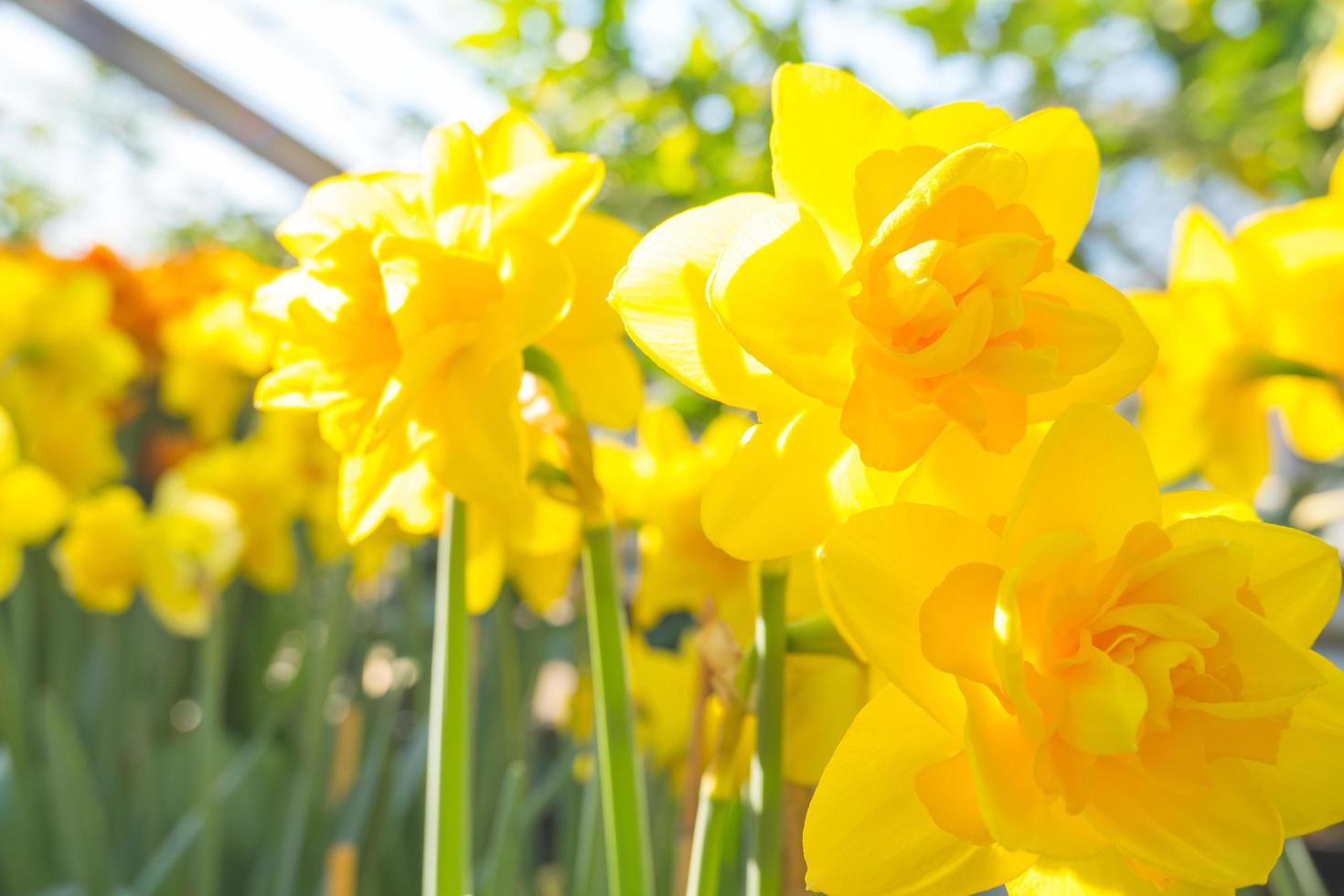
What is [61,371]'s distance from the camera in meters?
1.57

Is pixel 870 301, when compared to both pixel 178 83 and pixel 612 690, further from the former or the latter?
pixel 178 83

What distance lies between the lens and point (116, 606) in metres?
1.25

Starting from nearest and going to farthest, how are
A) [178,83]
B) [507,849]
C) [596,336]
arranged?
[596,336]
[507,849]
[178,83]

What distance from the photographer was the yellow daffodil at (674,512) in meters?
0.64

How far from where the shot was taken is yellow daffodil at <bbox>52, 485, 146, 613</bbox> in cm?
123

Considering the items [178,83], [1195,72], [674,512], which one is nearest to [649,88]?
[674,512]

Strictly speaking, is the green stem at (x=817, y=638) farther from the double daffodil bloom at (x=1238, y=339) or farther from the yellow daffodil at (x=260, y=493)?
the yellow daffodil at (x=260, y=493)

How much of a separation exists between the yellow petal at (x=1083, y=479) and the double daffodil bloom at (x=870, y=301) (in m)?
0.02

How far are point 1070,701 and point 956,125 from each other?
7.3 inches

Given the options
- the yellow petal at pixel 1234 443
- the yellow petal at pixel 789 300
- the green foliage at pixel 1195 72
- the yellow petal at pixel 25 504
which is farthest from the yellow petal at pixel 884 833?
the yellow petal at pixel 25 504

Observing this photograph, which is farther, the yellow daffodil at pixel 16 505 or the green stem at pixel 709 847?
the yellow daffodil at pixel 16 505

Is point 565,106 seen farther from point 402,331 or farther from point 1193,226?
point 402,331

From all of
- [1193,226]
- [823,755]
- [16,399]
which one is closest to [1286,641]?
[823,755]

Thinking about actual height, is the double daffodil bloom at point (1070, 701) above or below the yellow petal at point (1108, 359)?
below
